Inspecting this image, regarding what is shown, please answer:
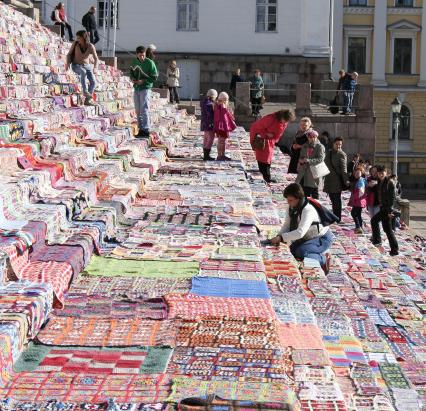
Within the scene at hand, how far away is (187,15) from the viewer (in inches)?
1368

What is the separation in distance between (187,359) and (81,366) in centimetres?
55

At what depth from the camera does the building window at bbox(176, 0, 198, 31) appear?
3466cm

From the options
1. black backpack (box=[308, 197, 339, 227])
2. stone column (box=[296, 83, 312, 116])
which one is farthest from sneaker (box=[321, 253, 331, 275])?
stone column (box=[296, 83, 312, 116])

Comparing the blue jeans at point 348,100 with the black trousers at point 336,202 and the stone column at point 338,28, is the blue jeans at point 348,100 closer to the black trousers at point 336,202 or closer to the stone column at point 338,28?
the black trousers at point 336,202

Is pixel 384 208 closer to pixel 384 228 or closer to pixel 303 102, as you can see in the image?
pixel 384 228

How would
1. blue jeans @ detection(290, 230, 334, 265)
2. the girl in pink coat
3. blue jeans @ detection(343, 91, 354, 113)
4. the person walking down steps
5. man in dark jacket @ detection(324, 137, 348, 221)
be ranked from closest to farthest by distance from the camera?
blue jeans @ detection(290, 230, 334, 265)
the girl in pink coat
man in dark jacket @ detection(324, 137, 348, 221)
blue jeans @ detection(343, 91, 354, 113)
the person walking down steps

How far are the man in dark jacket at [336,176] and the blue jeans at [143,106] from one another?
3.02 m

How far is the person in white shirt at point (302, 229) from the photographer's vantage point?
9.13 meters

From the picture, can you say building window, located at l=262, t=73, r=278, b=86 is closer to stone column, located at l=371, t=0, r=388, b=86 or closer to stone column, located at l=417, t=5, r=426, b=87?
stone column, located at l=371, t=0, r=388, b=86

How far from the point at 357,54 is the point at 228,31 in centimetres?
1626

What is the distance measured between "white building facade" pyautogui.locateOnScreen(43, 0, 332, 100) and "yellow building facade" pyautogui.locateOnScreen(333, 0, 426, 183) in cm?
1416

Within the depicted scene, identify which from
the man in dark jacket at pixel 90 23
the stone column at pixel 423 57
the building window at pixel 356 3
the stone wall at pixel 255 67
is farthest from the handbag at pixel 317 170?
the building window at pixel 356 3

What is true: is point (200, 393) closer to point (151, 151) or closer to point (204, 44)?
point (151, 151)

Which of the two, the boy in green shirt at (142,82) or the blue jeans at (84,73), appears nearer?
the boy in green shirt at (142,82)
